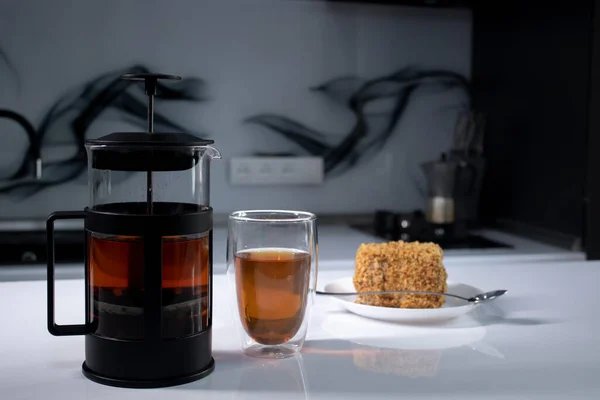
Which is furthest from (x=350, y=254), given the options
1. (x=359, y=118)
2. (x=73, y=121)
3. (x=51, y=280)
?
(x=51, y=280)

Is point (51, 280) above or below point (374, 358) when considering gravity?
above

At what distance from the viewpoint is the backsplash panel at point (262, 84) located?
2.38 metres

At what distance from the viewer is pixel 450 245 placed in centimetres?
230

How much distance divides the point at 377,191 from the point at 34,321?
71.2 inches

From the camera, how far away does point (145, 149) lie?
0.75 m

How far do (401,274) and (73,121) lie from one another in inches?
65.4

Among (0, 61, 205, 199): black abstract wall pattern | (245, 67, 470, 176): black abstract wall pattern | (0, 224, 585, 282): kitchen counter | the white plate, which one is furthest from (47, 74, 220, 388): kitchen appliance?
(245, 67, 470, 176): black abstract wall pattern

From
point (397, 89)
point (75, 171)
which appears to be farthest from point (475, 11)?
point (75, 171)

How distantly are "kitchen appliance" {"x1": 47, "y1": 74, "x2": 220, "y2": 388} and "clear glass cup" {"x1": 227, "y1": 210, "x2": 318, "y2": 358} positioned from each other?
92 mm

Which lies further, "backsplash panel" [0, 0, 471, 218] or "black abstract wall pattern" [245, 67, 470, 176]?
"black abstract wall pattern" [245, 67, 470, 176]

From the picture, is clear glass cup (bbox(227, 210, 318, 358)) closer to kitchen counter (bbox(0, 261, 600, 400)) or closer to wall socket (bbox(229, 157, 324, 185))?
kitchen counter (bbox(0, 261, 600, 400))

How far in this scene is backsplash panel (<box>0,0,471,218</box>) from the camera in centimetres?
238

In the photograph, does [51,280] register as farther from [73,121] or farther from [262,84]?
[262,84]

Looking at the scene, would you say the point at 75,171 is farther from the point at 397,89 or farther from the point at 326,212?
the point at 397,89
